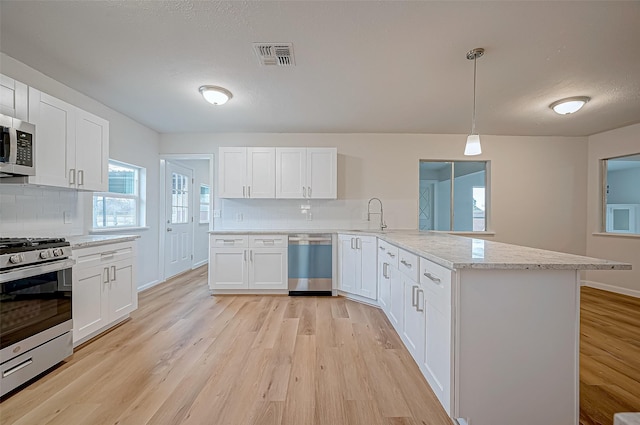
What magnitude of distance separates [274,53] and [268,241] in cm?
242

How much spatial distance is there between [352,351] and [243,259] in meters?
2.17

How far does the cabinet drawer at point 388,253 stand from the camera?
8.78 ft

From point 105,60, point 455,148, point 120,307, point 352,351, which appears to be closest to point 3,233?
point 120,307

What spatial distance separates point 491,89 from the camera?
2914 millimetres

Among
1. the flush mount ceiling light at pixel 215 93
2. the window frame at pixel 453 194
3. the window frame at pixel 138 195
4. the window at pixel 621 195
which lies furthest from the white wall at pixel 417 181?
the flush mount ceiling light at pixel 215 93

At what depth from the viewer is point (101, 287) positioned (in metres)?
2.58

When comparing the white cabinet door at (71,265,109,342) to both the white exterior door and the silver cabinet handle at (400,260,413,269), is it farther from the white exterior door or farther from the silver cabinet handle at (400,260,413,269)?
the silver cabinet handle at (400,260,413,269)

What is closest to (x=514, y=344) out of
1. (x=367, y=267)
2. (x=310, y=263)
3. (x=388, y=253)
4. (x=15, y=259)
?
(x=388, y=253)

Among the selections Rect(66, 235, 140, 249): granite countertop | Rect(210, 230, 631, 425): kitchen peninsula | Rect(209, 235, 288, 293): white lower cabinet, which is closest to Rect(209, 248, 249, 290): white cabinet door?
Rect(209, 235, 288, 293): white lower cabinet

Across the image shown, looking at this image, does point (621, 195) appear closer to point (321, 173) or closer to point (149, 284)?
point (321, 173)

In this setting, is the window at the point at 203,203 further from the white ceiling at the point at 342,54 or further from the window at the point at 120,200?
the white ceiling at the point at 342,54

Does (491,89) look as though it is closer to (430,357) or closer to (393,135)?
(393,135)

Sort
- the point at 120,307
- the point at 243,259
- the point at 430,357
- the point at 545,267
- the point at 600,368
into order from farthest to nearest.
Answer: the point at 243,259 < the point at 120,307 < the point at 600,368 < the point at 430,357 < the point at 545,267

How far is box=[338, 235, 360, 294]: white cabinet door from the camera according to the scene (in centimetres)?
377
